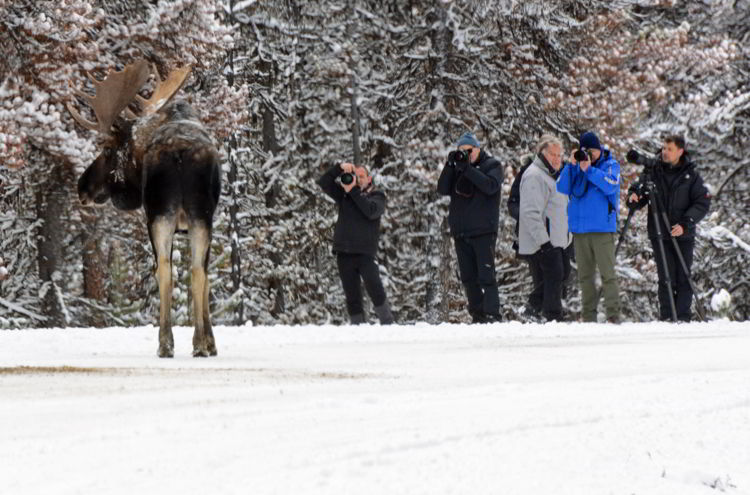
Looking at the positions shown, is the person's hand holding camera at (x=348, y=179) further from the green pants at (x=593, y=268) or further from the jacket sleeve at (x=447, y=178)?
the green pants at (x=593, y=268)

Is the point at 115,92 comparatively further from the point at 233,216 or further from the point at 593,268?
the point at 233,216

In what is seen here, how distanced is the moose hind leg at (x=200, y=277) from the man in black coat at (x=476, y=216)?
4.84m

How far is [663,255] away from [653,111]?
41.2 ft

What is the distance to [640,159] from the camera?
13.7 metres

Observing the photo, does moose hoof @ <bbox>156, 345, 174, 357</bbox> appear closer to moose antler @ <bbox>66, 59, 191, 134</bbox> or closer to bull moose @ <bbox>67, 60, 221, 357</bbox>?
bull moose @ <bbox>67, 60, 221, 357</bbox>

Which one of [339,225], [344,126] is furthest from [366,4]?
[339,225]

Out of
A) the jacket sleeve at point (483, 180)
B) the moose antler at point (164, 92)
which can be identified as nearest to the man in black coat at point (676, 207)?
the jacket sleeve at point (483, 180)

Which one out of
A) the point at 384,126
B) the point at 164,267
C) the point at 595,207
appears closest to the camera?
the point at 164,267

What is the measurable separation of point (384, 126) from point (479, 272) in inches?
448

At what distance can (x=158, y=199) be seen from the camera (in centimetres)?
907

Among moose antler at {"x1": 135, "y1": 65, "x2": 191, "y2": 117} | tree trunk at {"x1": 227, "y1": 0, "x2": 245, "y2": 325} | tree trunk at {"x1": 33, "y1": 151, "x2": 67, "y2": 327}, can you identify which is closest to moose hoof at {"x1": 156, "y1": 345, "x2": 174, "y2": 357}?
moose antler at {"x1": 135, "y1": 65, "x2": 191, "y2": 117}

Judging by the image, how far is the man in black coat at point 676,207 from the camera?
13.7m

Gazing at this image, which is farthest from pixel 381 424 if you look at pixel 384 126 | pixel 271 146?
pixel 271 146

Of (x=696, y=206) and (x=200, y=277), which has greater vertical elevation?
(x=696, y=206)
